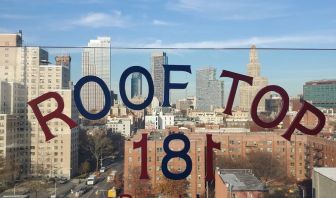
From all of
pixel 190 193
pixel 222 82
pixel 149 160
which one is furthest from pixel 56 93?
pixel 190 193

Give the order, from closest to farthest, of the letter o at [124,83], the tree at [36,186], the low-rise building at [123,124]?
the letter o at [124,83]
the tree at [36,186]
the low-rise building at [123,124]

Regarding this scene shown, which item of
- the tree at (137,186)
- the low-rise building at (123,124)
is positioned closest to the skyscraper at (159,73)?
the tree at (137,186)

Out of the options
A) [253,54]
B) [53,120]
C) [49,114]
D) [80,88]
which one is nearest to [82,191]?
[53,120]

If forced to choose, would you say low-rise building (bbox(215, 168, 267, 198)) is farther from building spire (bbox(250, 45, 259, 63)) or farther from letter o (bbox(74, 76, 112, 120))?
letter o (bbox(74, 76, 112, 120))

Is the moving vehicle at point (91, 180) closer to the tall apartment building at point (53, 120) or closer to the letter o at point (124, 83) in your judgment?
the tall apartment building at point (53, 120)

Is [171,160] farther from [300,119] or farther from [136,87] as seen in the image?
[300,119]

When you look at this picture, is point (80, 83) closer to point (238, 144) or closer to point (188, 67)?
point (188, 67)
